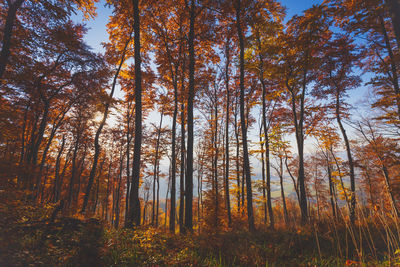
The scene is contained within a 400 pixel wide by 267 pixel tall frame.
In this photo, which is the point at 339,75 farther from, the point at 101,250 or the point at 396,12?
the point at 101,250

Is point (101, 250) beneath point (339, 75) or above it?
beneath

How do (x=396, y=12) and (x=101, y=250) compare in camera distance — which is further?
(x=396, y=12)

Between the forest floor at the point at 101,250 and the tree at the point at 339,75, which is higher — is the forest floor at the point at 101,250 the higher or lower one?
the lower one

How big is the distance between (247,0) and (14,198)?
1220cm

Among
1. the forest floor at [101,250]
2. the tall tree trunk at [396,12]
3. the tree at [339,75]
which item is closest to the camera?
the forest floor at [101,250]

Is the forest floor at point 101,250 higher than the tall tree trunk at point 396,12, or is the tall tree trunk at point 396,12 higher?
the tall tree trunk at point 396,12

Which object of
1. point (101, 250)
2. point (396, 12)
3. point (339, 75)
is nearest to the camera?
point (101, 250)

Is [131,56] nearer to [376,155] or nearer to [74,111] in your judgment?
[74,111]

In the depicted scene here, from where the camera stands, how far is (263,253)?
4062 mm

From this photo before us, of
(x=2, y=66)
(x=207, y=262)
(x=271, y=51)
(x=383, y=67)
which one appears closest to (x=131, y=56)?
(x=2, y=66)

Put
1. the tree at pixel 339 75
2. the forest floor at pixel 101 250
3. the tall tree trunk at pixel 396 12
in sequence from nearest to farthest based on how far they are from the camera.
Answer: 1. the forest floor at pixel 101 250
2. the tall tree trunk at pixel 396 12
3. the tree at pixel 339 75

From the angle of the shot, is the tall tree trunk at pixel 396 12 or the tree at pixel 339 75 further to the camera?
the tree at pixel 339 75

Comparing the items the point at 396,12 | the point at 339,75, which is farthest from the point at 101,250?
the point at 339,75

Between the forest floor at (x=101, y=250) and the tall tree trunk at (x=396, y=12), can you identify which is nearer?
the forest floor at (x=101, y=250)
